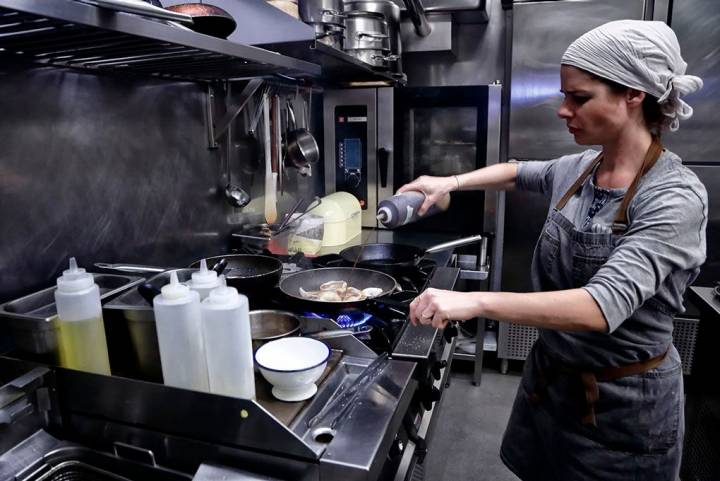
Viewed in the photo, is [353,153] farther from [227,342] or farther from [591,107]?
[227,342]

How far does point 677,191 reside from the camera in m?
1.08

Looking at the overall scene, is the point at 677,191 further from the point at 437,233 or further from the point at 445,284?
the point at 437,233

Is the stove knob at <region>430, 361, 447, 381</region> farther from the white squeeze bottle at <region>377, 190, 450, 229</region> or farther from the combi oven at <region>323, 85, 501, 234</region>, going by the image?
the combi oven at <region>323, 85, 501, 234</region>

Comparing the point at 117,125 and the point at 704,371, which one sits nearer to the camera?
the point at 117,125

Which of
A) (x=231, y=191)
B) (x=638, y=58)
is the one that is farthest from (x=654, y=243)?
(x=231, y=191)

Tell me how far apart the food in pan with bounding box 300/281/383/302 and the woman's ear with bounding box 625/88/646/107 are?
0.78m

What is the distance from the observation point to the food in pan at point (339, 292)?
1463 mm

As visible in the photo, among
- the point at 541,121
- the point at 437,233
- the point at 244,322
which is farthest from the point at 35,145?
the point at 541,121

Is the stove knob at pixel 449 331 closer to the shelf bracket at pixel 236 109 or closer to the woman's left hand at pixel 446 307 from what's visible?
the woman's left hand at pixel 446 307

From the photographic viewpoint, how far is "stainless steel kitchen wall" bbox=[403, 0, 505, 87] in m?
3.00

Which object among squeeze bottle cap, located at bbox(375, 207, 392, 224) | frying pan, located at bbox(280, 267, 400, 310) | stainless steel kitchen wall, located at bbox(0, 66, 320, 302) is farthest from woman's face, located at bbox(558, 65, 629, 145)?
stainless steel kitchen wall, located at bbox(0, 66, 320, 302)

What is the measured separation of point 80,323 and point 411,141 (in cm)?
196

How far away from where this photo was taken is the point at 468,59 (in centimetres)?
308

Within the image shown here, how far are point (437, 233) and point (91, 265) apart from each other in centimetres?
162
